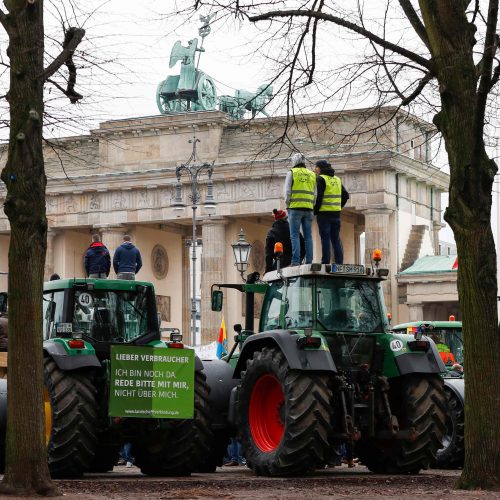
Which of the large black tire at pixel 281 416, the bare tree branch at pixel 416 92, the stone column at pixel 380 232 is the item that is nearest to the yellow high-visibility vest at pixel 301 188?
the bare tree branch at pixel 416 92

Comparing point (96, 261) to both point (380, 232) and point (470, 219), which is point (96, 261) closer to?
point (470, 219)

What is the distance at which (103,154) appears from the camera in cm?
7738

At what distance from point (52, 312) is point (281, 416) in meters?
3.17

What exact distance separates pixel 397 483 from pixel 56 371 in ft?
13.3

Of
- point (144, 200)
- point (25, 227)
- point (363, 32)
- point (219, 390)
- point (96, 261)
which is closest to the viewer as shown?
point (25, 227)

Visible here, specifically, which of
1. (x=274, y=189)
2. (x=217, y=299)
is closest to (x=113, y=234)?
(x=274, y=189)

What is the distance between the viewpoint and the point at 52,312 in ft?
60.5

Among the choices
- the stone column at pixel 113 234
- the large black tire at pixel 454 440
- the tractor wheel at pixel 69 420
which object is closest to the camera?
the tractor wheel at pixel 69 420

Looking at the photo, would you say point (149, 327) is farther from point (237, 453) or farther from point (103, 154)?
point (103, 154)

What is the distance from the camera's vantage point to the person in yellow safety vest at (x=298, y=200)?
19.6m

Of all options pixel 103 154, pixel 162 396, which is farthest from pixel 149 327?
pixel 103 154

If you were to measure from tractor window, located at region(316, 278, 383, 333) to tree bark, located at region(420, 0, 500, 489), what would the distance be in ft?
9.08

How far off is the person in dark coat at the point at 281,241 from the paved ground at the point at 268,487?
3.02 metres

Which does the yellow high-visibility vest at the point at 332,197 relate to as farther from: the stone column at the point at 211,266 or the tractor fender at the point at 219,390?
the stone column at the point at 211,266
